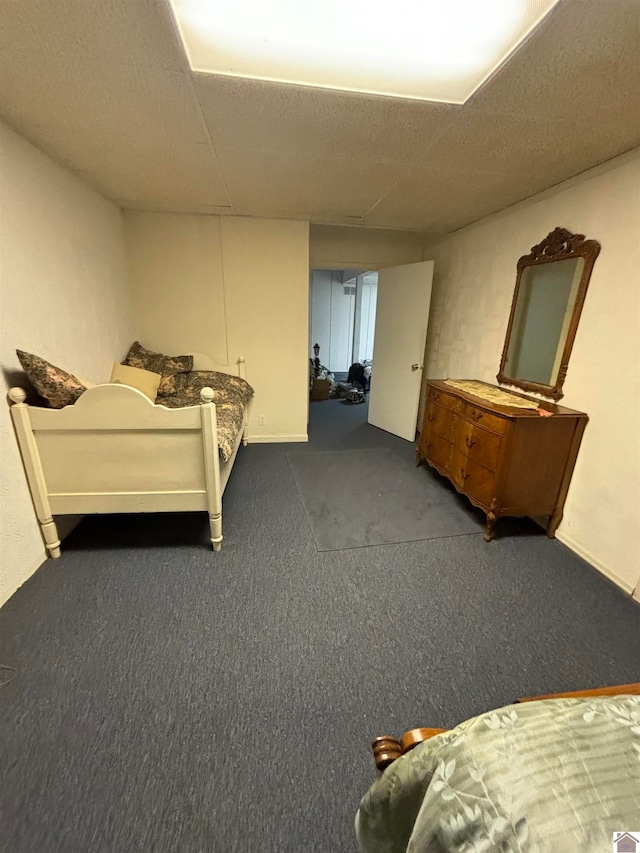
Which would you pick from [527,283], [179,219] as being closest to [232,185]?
[179,219]

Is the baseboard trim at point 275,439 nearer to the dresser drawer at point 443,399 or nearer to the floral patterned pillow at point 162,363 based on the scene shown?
the floral patterned pillow at point 162,363

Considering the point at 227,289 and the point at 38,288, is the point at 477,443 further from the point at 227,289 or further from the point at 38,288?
the point at 38,288

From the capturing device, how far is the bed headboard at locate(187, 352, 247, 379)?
3533 mm

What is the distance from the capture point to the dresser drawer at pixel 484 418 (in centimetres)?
217

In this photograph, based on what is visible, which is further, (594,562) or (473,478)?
(473,478)

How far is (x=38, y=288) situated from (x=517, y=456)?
2894mm

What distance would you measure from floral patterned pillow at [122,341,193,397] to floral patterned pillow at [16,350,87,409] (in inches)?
44.6

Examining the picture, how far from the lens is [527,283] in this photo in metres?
2.59

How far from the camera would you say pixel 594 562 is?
2098mm

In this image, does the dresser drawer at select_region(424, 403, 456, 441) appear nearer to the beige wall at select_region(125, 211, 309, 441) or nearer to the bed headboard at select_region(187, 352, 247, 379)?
the beige wall at select_region(125, 211, 309, 441)

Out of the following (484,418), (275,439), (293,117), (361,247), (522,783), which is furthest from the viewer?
(361,247)

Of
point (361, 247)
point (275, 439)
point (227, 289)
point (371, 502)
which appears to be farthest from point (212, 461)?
point (361, 247)

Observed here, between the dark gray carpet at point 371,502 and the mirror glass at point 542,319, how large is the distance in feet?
3.69

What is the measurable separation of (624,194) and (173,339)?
3.46 m
